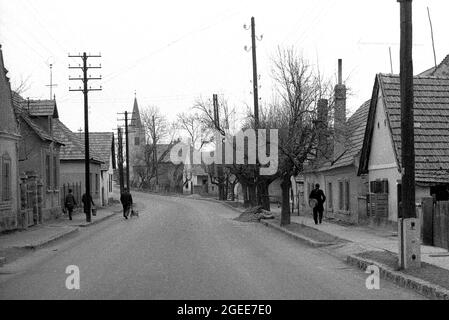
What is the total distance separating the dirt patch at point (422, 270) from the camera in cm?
1115

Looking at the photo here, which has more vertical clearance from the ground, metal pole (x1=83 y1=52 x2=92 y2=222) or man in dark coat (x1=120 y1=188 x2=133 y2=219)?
metal pole (x1=83 y1=52 x2=92 y2=222)

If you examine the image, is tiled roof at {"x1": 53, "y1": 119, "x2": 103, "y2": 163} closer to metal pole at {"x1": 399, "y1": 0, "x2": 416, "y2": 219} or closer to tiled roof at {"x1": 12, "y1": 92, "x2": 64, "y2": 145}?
tiled roof at {"x1": 12, "y1": 92, "x2": 64, "y2": 145}

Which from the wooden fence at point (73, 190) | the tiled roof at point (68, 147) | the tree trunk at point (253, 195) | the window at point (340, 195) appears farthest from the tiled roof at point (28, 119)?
the tree trunk at point (253, 195)

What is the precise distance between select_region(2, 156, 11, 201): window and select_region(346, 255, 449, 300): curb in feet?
49.8

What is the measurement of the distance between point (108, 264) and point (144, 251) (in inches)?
116

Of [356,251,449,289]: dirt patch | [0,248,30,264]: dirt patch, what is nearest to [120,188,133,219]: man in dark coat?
[0,248,30,264]: dirt patch

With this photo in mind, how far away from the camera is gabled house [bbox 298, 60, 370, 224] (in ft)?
89.1

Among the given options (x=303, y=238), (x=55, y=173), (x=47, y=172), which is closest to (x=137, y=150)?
(x=55, y=173)

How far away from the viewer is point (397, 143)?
72.4ft

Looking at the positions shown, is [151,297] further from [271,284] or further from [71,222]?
[71,222]

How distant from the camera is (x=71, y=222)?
32.6m

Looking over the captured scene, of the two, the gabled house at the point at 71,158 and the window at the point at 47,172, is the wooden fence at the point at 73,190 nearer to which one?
the gabled house at the point at 71,158

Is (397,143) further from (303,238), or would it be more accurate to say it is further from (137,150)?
(137,150)

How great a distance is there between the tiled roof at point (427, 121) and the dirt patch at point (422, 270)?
6.40m
